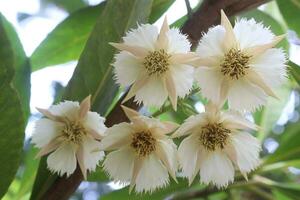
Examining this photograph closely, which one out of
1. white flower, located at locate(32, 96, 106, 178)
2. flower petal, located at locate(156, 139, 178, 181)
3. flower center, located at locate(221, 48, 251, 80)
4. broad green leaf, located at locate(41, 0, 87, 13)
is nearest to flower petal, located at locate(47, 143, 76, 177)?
white flower, located at locate(32, 96, 106, 178)

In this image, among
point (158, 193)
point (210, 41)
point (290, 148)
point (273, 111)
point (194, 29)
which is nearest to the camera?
point (210, 41)

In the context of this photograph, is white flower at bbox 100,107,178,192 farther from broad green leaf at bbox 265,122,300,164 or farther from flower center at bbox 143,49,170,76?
broad green leaf at bbox 265,122,300,164

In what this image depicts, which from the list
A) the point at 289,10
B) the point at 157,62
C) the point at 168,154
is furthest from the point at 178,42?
the point at 289,10

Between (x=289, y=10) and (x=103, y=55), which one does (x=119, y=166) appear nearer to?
(x=103, y=55)

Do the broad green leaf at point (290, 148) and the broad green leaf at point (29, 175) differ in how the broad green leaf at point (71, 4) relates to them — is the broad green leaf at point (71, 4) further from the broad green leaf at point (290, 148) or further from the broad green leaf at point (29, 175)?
the broad green leaf at point (290, 148)

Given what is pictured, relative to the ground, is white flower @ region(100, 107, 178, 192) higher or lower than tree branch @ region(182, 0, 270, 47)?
lower

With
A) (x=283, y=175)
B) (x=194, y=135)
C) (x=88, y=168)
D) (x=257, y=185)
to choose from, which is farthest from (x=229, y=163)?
(x=283, y=175)

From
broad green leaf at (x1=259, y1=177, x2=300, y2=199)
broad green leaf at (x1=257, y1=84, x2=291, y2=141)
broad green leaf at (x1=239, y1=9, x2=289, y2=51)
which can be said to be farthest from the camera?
broad green leaf at (x1=257, y1=84, x2=291, y2=141)
